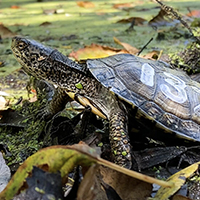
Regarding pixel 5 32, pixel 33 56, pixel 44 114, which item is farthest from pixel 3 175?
pixel 5 32

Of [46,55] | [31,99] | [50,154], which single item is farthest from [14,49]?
[50,154]

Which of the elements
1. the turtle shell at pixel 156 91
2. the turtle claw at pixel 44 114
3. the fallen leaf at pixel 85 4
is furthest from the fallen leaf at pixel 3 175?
the fallen leaf at pixel 85 4

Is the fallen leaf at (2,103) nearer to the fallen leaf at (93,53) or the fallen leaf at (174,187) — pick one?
the fallen leaf at (93,53)

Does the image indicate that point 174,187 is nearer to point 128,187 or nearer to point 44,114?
point 128,187

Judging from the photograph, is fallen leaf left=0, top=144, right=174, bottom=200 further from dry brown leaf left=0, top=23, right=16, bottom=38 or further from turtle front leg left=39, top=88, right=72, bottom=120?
dry brown leaf left=0, top=23, right=16, bottom=38

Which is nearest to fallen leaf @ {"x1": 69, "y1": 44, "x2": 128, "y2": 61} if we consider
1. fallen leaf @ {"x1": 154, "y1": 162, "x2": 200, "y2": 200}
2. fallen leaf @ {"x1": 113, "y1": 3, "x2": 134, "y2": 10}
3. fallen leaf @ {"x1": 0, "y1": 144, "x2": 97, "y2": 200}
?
fallen leaf @ {"x1": 154, "y1": 162, "x2": 200, "y2": 200}

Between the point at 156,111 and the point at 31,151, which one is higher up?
the point at 156,111

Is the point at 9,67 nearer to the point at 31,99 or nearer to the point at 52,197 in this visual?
the point at 31,99
